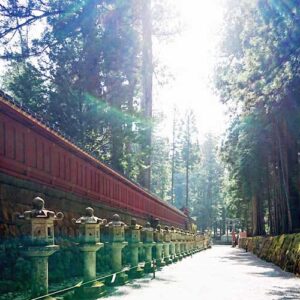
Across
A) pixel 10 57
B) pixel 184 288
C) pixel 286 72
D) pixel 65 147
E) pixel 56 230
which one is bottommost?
pixel 184 288

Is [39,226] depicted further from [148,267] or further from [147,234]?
[147,234]

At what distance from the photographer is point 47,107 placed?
2297cm

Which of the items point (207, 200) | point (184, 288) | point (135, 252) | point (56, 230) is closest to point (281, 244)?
point (135, 252)

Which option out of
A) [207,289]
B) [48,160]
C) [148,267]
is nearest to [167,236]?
[148,267]

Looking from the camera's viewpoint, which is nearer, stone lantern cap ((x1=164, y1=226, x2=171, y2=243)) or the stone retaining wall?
the stone retaining wall

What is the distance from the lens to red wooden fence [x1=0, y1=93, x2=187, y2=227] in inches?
339

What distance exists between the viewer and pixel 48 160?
10555 millimetres

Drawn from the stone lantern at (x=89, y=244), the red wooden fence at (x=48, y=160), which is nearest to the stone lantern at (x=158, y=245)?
the red wooden fence at (x=48, y=160)

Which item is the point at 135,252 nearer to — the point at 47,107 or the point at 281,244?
the point at 281,244

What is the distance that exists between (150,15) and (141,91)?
489cm

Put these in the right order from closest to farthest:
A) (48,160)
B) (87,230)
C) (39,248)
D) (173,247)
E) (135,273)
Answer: (39,248) → (87,230) → (48,160) → (135,273) → (173,247)

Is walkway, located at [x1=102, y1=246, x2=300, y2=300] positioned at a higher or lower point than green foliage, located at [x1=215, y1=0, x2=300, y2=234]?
lower

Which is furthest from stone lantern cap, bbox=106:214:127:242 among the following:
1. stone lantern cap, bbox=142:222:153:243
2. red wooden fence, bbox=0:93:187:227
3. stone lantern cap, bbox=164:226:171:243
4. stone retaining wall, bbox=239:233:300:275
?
stone lantern cap, bbox=164:226:171:243

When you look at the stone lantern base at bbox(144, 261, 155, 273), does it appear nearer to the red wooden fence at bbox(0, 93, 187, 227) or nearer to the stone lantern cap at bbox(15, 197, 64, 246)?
the red wooden fence at bbox(0, 93, 187, 227)
